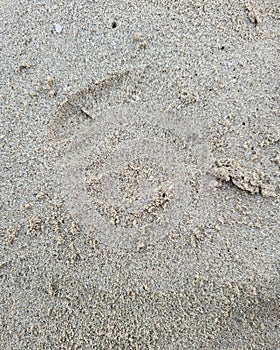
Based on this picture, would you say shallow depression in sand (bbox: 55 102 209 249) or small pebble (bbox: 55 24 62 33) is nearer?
shallow depression in sand (bbox: 55 102 209 249)

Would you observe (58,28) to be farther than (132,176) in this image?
Yes

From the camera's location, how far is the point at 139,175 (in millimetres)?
1439

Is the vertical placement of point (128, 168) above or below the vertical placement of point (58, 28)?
below

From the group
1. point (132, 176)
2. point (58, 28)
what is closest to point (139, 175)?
point (132, 176)

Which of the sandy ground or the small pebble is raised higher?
the small pebble

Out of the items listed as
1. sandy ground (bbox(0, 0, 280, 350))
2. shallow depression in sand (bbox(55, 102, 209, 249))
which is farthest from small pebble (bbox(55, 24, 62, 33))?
shallow depression in sand (bbox(55, 102, 209, 249))

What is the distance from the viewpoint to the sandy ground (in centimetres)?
136

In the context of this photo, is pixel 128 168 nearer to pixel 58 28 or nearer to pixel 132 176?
pixel 132 176

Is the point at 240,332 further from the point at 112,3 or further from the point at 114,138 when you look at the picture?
the point at 112,3

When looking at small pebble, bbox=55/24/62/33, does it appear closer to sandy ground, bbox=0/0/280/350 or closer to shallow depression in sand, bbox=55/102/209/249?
sandy ground, bbox=0/0/280/350

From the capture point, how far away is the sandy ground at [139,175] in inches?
53.6

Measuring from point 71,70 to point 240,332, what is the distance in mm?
1170

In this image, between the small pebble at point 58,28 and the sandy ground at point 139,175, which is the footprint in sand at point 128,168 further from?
the small pebble at point 58,28

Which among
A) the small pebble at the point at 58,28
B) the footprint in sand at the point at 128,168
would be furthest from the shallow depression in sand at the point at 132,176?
the small pebble at the point at 58,28
